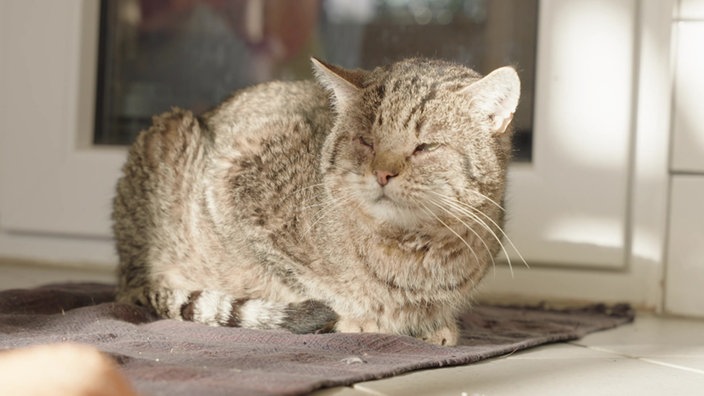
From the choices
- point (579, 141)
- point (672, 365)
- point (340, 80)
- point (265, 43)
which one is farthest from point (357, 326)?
point (265, 43)

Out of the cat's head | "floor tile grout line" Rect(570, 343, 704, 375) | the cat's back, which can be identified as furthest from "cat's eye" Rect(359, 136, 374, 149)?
"floor tile grout line" Rect(570, 343, 704, 375)

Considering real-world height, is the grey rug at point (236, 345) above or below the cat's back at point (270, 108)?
below

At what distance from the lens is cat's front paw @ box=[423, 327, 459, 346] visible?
1839mm

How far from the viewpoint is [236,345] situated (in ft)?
5.48

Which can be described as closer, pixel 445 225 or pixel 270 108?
pixel 445 225

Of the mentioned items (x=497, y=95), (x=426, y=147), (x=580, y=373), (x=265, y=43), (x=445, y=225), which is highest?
(x=265, y=43)

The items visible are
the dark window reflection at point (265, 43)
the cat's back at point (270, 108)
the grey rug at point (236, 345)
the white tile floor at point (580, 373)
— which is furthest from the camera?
the dark window reflection at point (265, 43)

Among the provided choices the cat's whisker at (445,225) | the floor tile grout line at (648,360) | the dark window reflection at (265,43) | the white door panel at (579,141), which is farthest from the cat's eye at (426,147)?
the dark window reflection at (265,43)

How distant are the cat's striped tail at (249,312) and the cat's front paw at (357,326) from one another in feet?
0.05

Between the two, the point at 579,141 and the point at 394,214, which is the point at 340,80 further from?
A: the point at 579,141

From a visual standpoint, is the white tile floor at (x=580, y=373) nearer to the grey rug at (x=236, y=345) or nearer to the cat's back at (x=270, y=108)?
the grey rug at (x=236, y=345)

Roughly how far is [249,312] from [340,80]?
0.51 meters

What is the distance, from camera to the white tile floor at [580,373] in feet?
4.70

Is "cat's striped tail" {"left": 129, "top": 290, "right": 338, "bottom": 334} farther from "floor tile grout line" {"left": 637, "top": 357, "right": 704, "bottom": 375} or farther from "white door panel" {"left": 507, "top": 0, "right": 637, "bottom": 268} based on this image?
"white door panel" {"left": 507, "top": 0, "right": 637, "bottom": 268}
